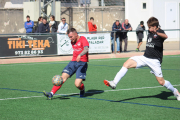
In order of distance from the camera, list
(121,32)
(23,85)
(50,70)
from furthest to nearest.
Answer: (121,32) → (50,70) → (23,85)

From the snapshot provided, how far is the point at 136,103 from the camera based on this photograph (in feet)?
23.9

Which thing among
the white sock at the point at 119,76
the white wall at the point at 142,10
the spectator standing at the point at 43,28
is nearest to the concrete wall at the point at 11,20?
the white wall at the point at 142,10

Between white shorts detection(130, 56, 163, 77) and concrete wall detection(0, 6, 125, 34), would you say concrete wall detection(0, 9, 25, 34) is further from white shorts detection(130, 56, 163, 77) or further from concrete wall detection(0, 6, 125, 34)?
white shorts detection(130, 56, 163, 77)

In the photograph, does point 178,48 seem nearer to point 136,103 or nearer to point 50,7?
point 50,7

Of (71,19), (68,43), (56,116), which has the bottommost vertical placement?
(56,116)

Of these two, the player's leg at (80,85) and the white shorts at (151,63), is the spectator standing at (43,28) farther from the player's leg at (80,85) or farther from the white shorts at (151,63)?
the white shorts at (151,63)

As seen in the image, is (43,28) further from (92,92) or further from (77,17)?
(77,17)

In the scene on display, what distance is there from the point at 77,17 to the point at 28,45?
11.7 m

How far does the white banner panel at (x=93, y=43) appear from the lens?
56.3ft

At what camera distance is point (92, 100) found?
303 inches

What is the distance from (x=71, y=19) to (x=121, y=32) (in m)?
9.89

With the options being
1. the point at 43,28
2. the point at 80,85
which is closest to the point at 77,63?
the point at 80,85

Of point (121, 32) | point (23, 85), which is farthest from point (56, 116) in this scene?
point (121, 32)

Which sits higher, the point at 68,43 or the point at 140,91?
the point at 68,43
